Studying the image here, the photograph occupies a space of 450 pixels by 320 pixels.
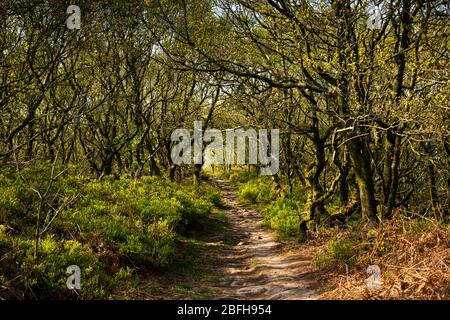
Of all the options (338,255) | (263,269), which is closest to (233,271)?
(263,269)

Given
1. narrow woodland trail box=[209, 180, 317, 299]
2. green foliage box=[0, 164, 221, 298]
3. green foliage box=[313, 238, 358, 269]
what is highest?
green foliage box=[0, 164, 221, 298]

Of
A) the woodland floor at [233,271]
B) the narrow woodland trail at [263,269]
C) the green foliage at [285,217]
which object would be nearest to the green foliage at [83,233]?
the woodland floor at [233,271]

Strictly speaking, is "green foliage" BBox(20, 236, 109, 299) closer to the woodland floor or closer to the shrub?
the woodland floor

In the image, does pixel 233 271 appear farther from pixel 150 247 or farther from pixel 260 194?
pixel 260 194

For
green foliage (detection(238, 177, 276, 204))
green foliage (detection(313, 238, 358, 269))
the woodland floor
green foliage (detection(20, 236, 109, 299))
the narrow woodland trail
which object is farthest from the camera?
green foliage (detection(238, 177, 276, 204))

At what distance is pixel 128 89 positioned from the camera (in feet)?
76.2

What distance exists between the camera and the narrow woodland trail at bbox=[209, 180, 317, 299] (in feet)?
27.1

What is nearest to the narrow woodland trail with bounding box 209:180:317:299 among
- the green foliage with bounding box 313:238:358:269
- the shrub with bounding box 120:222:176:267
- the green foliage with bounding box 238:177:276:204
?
the green foliage with bounding box 313:238:358:269

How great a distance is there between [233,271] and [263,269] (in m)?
0.76

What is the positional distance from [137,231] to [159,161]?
24357mm

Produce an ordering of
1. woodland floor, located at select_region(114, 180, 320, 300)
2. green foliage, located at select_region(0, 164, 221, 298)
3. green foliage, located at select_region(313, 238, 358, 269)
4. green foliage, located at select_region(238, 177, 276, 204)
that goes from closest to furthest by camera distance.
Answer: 1. green foliage, located at select_region(0, 164, 221, 298)
2. woodland floor, located at select_region(114, 180, 320, 300)
3. green foliage, located at select_region(313, 238, 358, 269)
4. green foliage, located at select_region(238, 177, 276, 204)

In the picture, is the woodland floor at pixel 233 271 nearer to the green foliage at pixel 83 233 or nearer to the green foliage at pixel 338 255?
the green foliage at pixel 338 255
